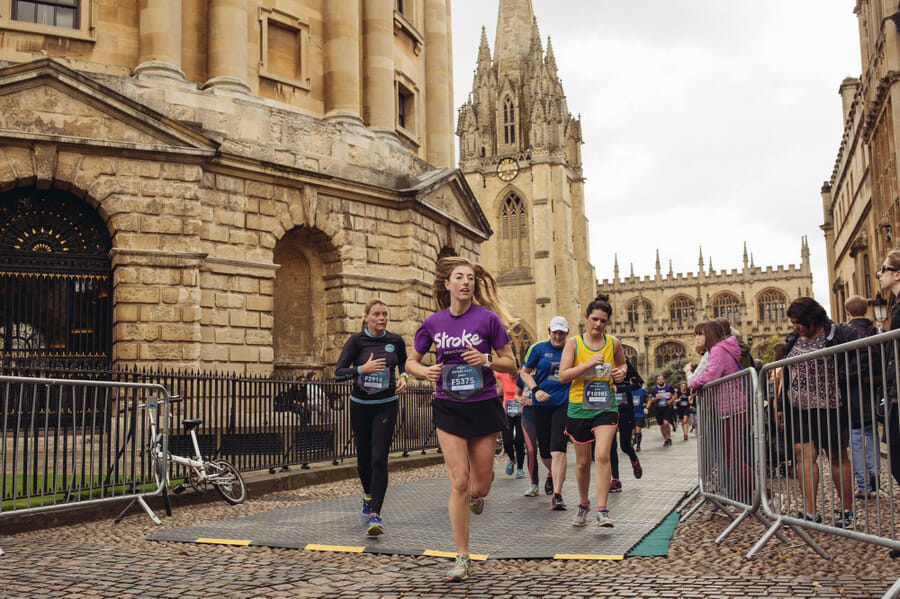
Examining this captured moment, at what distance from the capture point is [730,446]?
7.21 meters

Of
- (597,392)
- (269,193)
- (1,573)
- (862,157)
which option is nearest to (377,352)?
(597,392)

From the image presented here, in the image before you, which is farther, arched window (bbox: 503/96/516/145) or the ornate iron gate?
arched window (bbox: 503/96/516/145)

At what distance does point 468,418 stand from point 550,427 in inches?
144

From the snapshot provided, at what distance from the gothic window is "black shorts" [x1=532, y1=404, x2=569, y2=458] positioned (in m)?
14.0

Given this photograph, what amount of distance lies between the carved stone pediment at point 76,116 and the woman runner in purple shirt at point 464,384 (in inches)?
470

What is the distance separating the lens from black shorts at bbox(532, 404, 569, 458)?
8.66 meters

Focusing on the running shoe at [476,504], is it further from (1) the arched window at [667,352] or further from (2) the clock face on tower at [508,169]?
(1) the arched window at [667,352]

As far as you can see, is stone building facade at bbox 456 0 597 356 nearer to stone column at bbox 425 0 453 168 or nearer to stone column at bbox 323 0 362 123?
stone column at bbox 425 0 453 168

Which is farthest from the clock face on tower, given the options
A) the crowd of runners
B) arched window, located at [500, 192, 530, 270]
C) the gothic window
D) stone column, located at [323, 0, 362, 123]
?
the crowd of runners

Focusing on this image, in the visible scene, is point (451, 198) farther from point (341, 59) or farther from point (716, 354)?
point (716, 354)

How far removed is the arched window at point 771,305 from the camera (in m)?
98.3

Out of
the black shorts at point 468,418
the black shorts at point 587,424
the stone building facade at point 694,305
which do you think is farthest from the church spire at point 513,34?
the black shorts at point 468,418

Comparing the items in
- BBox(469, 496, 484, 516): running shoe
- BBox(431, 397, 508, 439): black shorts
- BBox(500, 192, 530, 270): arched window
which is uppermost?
BBox(500, 192, 530, 270): arched window

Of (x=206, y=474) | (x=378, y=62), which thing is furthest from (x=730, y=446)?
(x=378, y=62)
